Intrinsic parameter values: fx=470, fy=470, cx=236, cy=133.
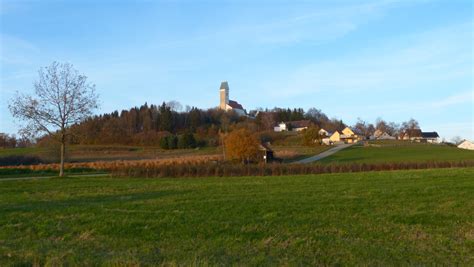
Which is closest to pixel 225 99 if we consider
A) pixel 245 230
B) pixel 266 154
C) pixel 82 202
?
pixel 266 154

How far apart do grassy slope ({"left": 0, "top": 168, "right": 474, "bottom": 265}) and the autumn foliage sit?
124 ft

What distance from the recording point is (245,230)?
1056cm

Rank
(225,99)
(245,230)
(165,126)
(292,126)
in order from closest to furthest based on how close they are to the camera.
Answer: (245,230), (165,126), (292,126), (225,99)

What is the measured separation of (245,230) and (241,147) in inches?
1769

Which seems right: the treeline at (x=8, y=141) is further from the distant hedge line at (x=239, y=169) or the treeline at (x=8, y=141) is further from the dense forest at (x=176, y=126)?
the distant hedge line at (x=239, y=169)

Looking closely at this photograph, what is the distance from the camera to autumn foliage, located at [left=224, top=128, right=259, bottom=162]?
182 ft

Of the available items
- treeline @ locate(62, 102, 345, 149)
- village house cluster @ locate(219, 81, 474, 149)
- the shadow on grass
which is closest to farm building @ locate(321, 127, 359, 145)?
village house cluster @ locate(219, 81, 474, 149)

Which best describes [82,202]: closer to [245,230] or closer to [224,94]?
[245,230]

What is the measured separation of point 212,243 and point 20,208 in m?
8.84

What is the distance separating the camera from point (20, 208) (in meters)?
15.2

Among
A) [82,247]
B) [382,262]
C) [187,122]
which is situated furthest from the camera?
[187,122]

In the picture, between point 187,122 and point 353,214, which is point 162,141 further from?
point 353,214

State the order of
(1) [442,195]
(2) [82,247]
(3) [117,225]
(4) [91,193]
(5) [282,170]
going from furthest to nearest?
(5) [282,170] → (4) [91,193] → (1) [442,195] → (3) [117,225] → (2) [82,247]

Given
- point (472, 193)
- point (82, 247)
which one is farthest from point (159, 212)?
point (472, 193)
